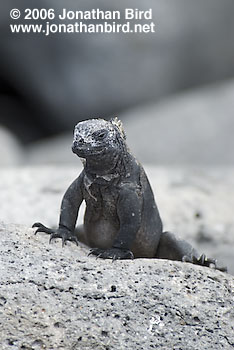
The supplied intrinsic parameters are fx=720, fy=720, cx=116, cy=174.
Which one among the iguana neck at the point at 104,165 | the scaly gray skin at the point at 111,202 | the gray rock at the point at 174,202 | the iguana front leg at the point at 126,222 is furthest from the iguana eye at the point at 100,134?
the gray rock at the point at 174,202

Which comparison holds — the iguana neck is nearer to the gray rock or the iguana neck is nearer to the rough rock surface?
the rough rock surface

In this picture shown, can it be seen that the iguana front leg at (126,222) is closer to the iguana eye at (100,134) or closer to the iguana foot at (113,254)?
the iguana foot at (113,254)

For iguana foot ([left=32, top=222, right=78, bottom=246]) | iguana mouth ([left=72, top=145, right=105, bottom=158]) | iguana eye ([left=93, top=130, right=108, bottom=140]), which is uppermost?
iguana eye ([left=93, top=130, right=108, bottom=140])

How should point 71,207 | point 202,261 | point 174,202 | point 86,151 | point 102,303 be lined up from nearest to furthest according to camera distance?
point 102,303
point 86,151
point 71,207
point 202,261
point 174,202

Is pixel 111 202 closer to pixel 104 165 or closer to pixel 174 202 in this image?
pixel 104 165

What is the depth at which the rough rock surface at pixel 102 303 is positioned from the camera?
3893 mm

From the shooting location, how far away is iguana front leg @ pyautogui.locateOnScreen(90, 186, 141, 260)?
185 inches

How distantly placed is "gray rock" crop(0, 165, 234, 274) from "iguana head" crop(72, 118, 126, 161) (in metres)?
2.75

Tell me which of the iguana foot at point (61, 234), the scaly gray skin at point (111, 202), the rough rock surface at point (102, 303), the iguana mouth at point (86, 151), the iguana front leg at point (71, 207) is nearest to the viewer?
the rough rock surface at point (102, 303)

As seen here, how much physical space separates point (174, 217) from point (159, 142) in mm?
5605

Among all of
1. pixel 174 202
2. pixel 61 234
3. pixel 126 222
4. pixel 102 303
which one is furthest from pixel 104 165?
pixel 174 202

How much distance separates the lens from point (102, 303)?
4082mm

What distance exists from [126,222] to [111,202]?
0.21m

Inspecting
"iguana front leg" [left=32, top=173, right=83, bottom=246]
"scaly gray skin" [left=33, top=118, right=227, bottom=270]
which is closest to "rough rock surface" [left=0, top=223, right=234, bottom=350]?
"scaly gray skin" [left=33, top=118, right=227, bottom=270]
